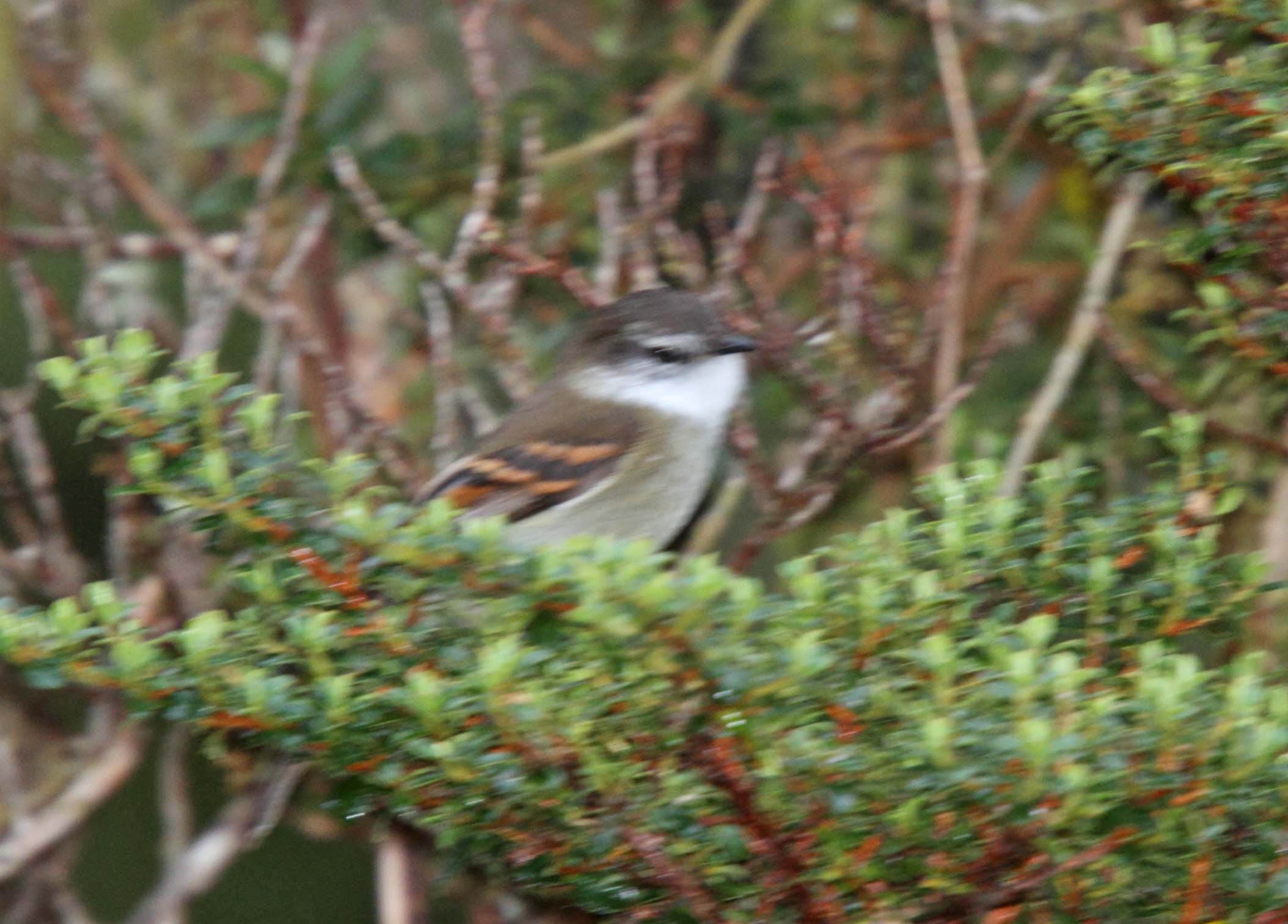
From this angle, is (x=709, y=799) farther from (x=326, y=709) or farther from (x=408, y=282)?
(x=408, y=282)

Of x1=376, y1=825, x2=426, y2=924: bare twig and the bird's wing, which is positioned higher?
the bird's wing

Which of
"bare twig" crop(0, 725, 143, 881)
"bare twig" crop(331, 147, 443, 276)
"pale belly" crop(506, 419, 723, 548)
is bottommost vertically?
"bare twig" crop(0, 725, 143, 881)

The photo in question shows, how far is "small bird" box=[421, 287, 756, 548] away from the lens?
10.1 feet

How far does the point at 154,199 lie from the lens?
4.30 meters

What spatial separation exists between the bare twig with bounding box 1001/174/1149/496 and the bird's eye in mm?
726

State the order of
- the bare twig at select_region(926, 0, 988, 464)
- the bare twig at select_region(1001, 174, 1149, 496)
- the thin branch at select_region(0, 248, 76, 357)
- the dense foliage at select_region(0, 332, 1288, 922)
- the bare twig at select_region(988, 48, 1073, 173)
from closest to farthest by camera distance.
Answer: the dense foliage at select_region(0, 332, 1288, 922)
the bare twig at select_region(926, 0, 988, 464)
the bare twig at select_region(1001, 174, 1149, 496)
the thin branch at select_region(0, 248, 76, 357)
the bare twig at select_region(988, 48, 1073, 173)

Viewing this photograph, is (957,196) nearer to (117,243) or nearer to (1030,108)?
(1030,108)

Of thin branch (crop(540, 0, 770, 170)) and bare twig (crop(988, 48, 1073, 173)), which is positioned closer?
bare twig (crop(988, 48, 1073, 173))

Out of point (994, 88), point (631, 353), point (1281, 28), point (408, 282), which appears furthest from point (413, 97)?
point (1281, 28)

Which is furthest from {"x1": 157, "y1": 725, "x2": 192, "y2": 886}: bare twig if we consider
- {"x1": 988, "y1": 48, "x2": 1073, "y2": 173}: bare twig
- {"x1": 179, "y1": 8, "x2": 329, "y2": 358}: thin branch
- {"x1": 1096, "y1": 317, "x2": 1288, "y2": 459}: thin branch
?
{"x1": 988, "y1": 48, "x2": 1073, "y2": 173}: bare twig

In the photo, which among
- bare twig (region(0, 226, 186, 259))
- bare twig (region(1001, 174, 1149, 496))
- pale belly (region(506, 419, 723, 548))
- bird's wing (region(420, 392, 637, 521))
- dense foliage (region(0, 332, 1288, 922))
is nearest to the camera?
dense foliage (region(0, 332, 1288, 922))

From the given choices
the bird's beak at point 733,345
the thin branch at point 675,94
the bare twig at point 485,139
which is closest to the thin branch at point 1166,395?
the bird's beak at point 733,345

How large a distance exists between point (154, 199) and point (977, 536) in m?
2.91

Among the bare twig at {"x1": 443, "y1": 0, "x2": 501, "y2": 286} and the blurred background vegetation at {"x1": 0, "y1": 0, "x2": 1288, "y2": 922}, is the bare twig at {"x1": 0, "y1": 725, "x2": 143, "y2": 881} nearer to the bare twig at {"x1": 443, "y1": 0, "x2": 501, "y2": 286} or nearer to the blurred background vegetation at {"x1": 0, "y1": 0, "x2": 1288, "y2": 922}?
the blurred background vegetation at {"x1": 0, "y1": 0, "x2": 1288, "y2": 922}
